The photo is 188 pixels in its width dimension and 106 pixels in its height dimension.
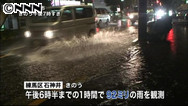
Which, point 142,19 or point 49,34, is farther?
point 142,19

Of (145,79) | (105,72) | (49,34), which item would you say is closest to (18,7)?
(49,34)

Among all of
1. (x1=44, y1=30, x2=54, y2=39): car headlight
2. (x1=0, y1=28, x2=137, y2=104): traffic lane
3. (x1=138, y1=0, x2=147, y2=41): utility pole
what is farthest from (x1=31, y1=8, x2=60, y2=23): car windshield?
(x1=138, y1=0, x2=147, y2=41): utility pole

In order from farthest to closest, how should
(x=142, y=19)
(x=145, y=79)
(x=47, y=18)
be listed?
(x=142, y=19)
(x=47, y=18)
(x=145, y=79)

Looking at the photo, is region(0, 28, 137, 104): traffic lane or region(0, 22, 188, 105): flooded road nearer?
region(0, 22, 188, 105): flooded road

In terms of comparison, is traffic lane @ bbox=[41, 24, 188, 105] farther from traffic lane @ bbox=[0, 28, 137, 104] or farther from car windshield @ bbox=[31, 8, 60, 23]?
car windshield @ bbox=[31, 8, 60, 23]

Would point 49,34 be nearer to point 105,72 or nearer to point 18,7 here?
point 105,72

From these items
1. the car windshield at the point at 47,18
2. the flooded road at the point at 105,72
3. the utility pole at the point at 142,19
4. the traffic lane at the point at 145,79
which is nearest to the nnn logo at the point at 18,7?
the car windshield at the point at 47,18

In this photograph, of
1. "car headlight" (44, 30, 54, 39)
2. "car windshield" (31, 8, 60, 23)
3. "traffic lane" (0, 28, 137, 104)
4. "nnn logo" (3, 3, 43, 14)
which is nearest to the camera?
"traffic lane" (0, 28, 137, 104)

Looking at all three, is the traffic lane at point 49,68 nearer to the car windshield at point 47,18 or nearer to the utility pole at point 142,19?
the car windshield at point 47,18

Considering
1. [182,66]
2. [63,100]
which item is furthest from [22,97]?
[182,66]

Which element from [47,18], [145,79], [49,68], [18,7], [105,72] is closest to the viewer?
[145,79]

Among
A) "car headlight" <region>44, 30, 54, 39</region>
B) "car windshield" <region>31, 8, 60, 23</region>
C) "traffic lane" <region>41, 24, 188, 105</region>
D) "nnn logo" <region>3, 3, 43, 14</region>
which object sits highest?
"nnn logo" <region>3, 3, 43, 14</region>

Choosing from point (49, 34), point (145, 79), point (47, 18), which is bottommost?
point (145, 79)

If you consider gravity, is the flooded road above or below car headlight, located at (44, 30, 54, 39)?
below
